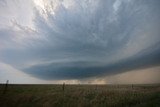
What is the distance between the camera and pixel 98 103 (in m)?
21.6

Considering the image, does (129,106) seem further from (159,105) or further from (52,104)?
(52,104)

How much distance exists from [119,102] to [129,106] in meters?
2.54

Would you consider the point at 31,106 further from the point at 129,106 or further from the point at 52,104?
the point at 129,106

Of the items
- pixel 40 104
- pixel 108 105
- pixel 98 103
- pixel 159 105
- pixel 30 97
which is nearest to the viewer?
pixel 159 105

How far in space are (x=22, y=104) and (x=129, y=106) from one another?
13.6 metres

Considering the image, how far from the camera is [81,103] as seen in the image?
71.2ft

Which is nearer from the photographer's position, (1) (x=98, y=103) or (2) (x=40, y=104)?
(1) (x=98, y=103)

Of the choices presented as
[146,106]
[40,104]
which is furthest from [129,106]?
[40,104]

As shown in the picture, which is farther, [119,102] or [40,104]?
[40,104]

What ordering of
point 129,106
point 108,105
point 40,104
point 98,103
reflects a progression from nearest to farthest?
point 129,106, point 108,105, point 98,103, point 40,104

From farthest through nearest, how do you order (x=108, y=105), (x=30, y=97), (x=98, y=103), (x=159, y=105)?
1. (x=30, y=97)
2. (x=98, y=103)
3. (x=108, y=105)
4. (x=159, y=105)

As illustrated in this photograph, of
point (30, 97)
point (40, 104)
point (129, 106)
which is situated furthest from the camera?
point (30, 97)

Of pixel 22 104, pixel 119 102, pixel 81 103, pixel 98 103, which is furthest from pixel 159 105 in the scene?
pixel 22 104

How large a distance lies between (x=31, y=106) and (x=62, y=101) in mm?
4020
